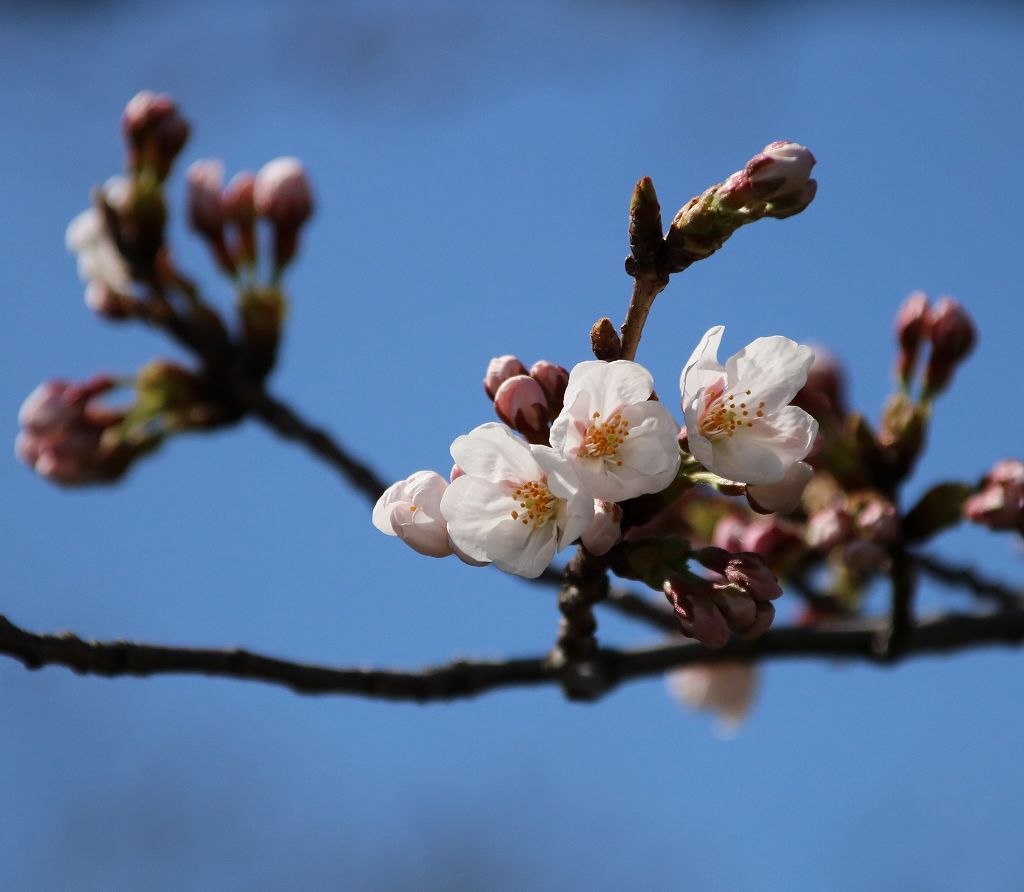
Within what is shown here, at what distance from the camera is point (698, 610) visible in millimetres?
1823

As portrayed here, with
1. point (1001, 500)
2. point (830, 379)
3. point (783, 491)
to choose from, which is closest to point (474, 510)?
point (783, 491)

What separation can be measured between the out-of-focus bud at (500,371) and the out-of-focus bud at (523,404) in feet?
0.18

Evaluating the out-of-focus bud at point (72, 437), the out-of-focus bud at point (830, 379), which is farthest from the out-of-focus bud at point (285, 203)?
the out-of-focus bud at point (830, 379)

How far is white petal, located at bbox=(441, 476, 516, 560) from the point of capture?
1743mm

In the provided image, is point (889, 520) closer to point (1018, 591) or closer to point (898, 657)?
point (898, 657)

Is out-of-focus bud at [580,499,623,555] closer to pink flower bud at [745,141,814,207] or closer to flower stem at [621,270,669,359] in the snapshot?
flower stem at [621,270,669,359]

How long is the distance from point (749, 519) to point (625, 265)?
4.99 ft

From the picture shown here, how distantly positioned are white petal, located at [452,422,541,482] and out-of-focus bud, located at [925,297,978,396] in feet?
4.85

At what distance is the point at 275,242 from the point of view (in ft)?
11.6

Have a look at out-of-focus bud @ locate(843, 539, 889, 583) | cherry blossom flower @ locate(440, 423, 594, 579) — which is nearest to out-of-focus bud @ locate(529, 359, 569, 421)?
cherry blossom flower @ locate(440, 423, 594, 579)

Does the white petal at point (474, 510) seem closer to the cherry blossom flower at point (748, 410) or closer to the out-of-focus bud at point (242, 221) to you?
the cherry blossom flower at point (748, 410)

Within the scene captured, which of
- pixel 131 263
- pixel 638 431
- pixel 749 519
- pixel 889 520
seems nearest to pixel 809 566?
pixel 749 519

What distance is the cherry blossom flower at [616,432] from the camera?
167 centimetres

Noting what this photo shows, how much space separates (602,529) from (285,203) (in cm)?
210
